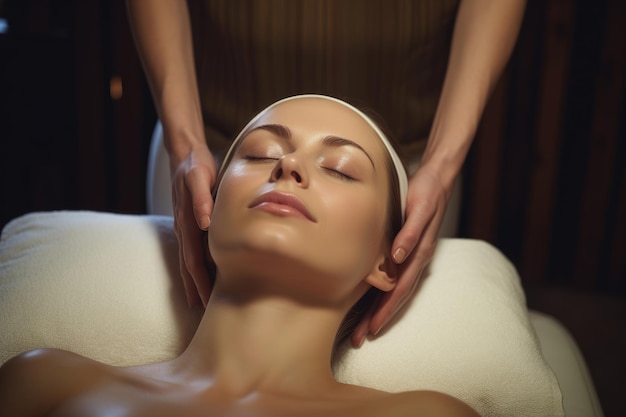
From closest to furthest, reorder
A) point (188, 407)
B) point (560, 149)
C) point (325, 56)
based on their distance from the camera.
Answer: point (188, 407) < point (325, 56) < point (560, 149)

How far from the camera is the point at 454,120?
1.52 m

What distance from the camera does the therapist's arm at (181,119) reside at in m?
1.30

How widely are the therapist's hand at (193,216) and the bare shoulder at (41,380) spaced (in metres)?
0.27

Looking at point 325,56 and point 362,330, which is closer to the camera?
point 362,330

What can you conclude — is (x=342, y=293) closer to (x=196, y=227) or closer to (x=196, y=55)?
(x=196, y=227)

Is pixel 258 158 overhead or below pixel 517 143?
overhead

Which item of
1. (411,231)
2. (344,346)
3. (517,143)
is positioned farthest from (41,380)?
(517,143)

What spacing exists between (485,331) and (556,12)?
156cm

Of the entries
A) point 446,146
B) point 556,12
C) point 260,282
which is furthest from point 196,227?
point 556,12

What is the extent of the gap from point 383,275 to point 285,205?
31cm

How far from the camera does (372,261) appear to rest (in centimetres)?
125

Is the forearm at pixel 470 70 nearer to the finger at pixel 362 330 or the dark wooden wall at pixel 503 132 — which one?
the finger at pixel 362 330

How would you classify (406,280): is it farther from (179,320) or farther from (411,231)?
(179,320)

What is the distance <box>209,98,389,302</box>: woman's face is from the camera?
1.09m
